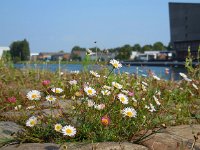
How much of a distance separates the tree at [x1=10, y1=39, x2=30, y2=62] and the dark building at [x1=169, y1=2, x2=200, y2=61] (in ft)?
102

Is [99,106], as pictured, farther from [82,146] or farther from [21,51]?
[21,51]

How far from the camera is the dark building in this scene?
42.5 meters

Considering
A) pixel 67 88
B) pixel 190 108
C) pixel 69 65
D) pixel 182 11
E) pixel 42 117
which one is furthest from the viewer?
pixel 182 11

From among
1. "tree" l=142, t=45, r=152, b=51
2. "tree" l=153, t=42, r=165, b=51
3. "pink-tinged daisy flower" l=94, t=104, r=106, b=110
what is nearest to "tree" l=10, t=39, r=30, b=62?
"pink-tinged daisy flower" l=94, t=104, r=106, b=110

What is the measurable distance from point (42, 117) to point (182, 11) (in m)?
46.5

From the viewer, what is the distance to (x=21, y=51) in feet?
34.7

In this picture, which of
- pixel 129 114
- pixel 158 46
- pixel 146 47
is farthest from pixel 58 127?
pixel 158 46

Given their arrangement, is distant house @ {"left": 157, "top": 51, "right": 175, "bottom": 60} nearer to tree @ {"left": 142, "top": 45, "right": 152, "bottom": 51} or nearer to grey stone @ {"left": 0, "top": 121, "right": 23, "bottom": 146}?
tree @ {"left": 142, "top": 45, "right": 152, "bottom": 51}

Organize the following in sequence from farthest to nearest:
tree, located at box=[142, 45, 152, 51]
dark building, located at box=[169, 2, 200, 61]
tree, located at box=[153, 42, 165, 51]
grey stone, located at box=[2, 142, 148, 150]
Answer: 1. tree, located at box=[153, 42, 165, 51]
2. tree, located at box=[142, 45, 152, 51]
3. dark building, located at box=[169, 2, 200, 61]
4. grey stone, located at box=[2, 142, 148, 150]

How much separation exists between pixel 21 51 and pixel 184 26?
126ft

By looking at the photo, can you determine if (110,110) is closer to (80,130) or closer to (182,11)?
(80,130)

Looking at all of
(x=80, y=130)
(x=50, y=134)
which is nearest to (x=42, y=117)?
(x=50, y=134)

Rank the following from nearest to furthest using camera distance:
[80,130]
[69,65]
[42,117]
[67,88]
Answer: [80,130]
[42,117]
[67,88]
[69,65]

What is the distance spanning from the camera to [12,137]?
203cm
